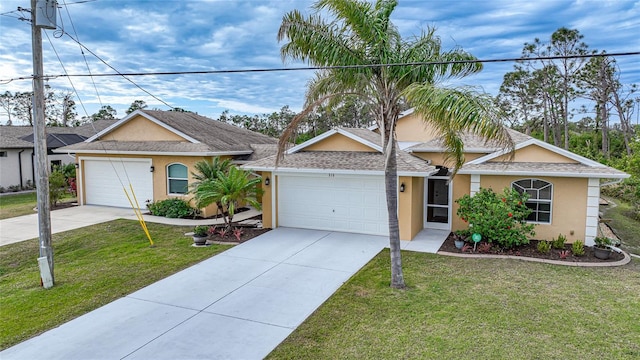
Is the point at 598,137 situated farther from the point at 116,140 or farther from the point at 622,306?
the point at 116,140

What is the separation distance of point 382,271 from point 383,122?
361 cm

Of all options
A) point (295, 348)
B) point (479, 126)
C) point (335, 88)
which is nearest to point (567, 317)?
point (479, 126)

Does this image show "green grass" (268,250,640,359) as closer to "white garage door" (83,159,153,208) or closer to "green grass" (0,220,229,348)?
"green grass" (0,220,229,348)

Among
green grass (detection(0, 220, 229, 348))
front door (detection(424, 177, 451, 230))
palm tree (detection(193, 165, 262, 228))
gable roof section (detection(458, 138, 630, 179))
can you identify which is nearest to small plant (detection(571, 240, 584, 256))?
gable roof section (detection(458, 138, 630, 179))

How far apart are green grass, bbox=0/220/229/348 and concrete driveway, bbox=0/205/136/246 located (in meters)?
0.85

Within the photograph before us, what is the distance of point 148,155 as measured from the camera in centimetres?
1736

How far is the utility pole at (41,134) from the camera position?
8.55 metres

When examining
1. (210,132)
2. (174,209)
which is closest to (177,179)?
(174,209)

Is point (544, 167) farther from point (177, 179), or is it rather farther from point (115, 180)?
point (115, 180)

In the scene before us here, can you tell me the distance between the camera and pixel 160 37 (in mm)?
14445

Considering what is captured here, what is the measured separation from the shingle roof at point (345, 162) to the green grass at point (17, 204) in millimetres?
11109

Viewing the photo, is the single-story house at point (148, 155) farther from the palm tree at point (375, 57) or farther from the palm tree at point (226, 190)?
the palm tree at point (375, 57)

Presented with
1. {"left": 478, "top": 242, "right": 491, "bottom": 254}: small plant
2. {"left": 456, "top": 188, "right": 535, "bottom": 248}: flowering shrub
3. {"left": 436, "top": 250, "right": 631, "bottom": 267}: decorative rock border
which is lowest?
{"left": 436, "top": 250, "right": 631, "bottom": 267}: decorative rock border

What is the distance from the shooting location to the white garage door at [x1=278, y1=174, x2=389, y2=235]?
1339 centimetres
